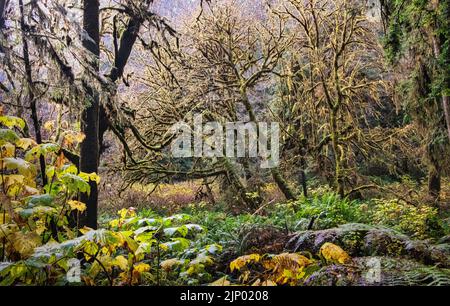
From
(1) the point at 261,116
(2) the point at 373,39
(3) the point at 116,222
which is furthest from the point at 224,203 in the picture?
(3) the point at 116,222

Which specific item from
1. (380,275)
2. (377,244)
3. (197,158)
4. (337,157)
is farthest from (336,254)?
(197,158)

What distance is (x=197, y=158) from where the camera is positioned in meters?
11.6

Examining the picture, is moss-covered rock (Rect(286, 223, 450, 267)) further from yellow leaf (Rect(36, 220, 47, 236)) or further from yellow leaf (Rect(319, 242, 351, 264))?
yellow leaf (Rect(36, 220, 47, 236))

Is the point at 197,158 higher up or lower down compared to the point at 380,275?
higher up

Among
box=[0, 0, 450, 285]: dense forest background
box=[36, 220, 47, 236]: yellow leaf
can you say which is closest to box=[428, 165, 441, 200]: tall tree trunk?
box=[0, 0, 450, 285]: dense forest background

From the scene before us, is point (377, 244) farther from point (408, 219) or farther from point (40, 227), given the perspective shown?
point (40, 227)

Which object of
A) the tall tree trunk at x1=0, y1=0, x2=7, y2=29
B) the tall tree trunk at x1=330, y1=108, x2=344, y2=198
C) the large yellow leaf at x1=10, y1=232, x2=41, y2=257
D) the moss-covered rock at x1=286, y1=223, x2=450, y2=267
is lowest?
the moss-covered rock at x1=286, y1=223, x2=450, y2=267

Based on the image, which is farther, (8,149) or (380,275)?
(8,149)

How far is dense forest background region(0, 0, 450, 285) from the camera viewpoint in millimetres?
3188

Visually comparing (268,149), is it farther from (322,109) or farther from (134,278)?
(134,278)

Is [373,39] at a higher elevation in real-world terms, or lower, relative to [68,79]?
higher

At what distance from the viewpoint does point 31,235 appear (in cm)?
297

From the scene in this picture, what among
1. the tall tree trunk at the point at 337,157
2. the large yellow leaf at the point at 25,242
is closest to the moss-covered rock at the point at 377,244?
the large yellow leaf at the point at 25,242

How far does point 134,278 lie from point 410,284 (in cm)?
228
